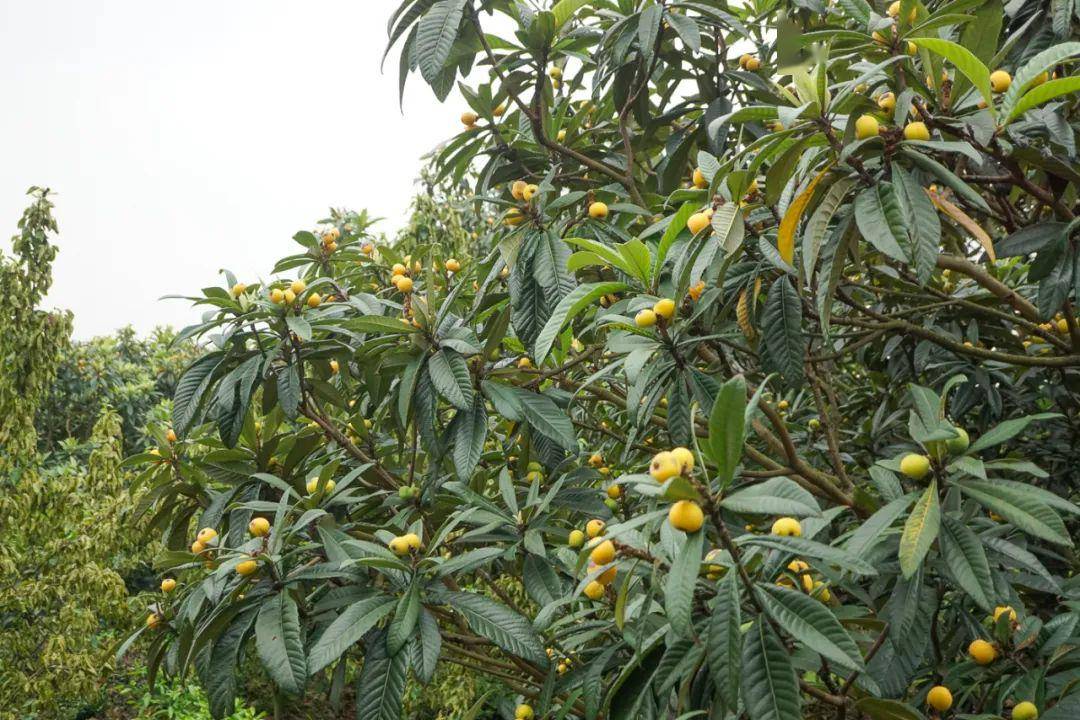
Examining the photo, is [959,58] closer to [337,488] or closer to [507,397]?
[507,397]

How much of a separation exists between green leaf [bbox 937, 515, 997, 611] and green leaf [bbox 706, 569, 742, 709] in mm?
349

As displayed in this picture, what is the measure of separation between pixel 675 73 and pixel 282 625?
1.75 metres

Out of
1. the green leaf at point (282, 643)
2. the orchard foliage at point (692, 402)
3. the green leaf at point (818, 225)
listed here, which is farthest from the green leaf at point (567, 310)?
the green leaf at point (282, 643)

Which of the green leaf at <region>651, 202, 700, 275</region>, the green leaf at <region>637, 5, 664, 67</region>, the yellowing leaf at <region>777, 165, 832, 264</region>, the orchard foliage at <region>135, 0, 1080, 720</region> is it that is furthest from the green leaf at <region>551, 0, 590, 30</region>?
the yellowing leaf at <region>777, 165, 832, 264</region>

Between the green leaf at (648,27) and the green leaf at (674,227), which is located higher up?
the green leaf at (648,27)

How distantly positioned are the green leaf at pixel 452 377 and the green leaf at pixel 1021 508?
94 cm

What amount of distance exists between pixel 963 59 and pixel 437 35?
3.77 feet

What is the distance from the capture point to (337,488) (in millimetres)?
1918

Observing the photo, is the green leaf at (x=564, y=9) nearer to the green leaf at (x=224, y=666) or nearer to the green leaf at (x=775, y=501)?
the green leaf at (x=775, y=501)

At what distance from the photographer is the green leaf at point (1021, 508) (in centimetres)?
108

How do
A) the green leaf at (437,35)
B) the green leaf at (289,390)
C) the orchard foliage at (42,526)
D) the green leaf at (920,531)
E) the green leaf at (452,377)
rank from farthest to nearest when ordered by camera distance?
the orchard foliage at (42,526) → the green leaf at (289,390) → the green leaf at (437,35) → the green leaf at (452,377) → the green leaf at (920,531)

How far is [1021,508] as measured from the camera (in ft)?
3.73

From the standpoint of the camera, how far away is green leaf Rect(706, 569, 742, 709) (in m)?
0.98

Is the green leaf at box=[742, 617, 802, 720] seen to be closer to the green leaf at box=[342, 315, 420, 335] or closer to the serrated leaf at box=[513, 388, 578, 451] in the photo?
the serrated leaf at box=[513, 388, 578, 451]
